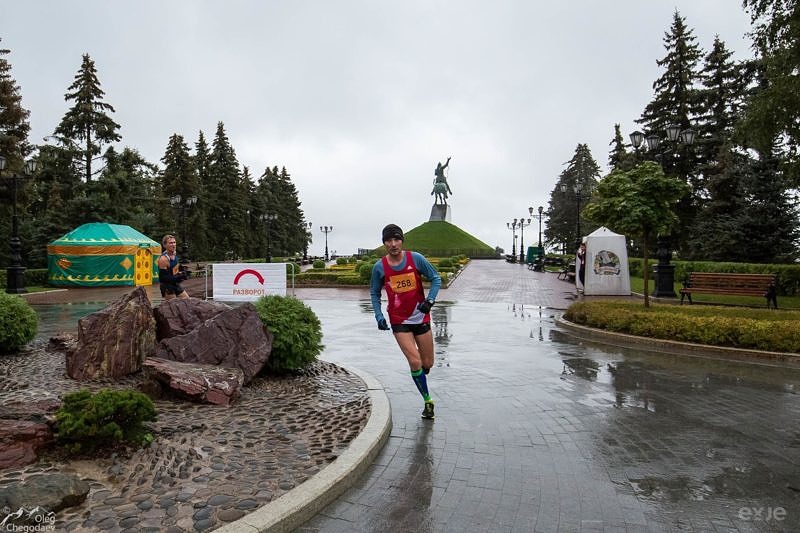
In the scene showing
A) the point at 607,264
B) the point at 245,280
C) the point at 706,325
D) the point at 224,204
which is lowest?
the point at 706,325

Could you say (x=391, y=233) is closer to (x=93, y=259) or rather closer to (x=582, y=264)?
(x=582, y=264)

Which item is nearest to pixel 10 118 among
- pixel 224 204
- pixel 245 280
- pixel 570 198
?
pixel 224 204

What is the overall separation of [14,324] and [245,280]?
7.88 metres

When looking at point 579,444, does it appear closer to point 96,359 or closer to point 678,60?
point 96,359

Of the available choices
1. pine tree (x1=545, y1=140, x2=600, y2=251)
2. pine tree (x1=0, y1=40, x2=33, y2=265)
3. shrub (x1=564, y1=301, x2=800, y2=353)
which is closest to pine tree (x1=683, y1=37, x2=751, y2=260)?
shrub (x1=564, y1=301, x2=800, y2=353)

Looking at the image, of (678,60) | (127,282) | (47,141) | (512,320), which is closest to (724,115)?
(678,60)

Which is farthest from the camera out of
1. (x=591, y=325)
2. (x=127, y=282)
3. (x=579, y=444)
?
(x=127, y=282)

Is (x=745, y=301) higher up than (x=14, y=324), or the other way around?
(x=14, y=324)

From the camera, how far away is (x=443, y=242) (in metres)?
69.0

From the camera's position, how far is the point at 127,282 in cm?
2869

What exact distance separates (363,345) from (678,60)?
115ft

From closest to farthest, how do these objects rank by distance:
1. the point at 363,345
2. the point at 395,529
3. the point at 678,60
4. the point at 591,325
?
the point at 395,529
the point at 363,345
the point at 591,325
the point at 678,60

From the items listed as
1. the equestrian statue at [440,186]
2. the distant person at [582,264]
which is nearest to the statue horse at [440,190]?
the equestrian statue at [440,186]

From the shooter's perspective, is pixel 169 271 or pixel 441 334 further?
pixel 441 334
